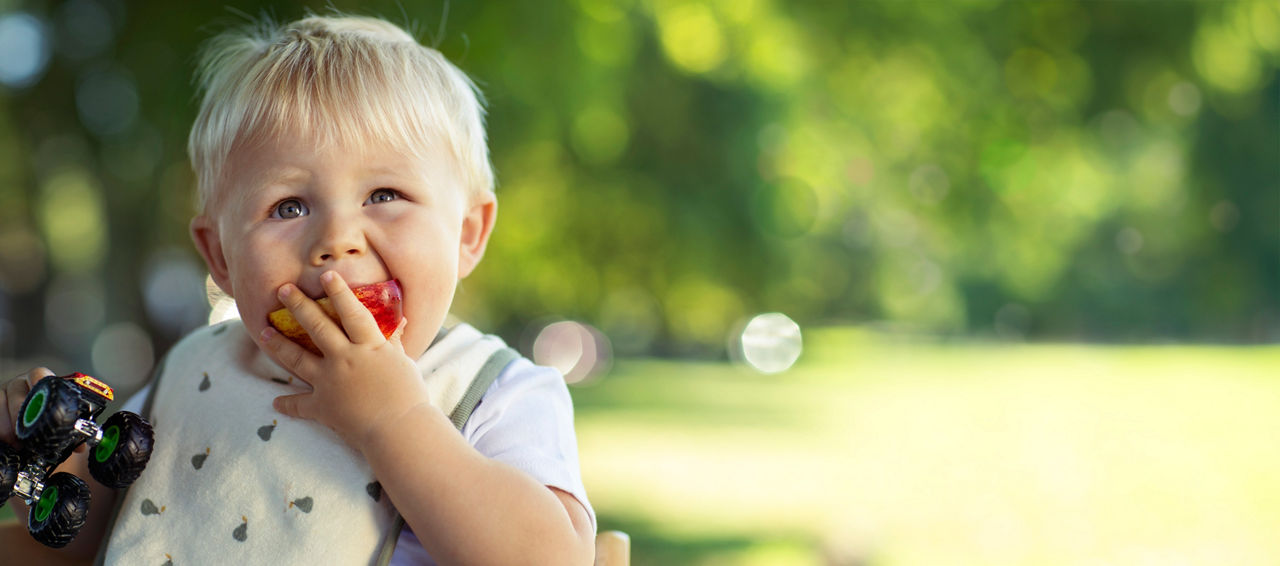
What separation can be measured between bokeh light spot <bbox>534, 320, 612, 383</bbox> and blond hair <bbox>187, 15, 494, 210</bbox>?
69.6ft

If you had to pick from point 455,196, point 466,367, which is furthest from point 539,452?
point 455,196

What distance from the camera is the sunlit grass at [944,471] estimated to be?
244 inches

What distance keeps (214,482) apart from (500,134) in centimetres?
597

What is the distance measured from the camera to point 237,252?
1.46 m

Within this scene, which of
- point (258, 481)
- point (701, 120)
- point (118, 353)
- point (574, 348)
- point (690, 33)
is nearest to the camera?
point (258, 481)

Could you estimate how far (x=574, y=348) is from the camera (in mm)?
24797

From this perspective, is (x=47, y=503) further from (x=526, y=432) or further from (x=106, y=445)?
(x=526, y=432)

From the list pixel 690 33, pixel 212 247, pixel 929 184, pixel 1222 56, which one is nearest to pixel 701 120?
pixel 929 184

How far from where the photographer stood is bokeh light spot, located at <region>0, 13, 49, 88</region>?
879cm

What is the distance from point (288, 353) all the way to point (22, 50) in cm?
942

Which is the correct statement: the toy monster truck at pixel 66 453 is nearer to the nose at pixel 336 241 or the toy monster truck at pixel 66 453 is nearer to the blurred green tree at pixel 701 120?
the nose at pixel 336 241

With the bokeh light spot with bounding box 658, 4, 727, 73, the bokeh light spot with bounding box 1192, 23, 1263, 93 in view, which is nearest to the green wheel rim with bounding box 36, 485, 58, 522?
the bokeh light spot with bounding box 658, 4, 727, 73

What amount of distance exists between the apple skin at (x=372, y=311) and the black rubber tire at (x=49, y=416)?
26 cm

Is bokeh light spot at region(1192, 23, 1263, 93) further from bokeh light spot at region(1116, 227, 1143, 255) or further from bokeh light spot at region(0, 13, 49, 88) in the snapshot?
bokeh light spot at region(1116, 227, 1143, 255)
